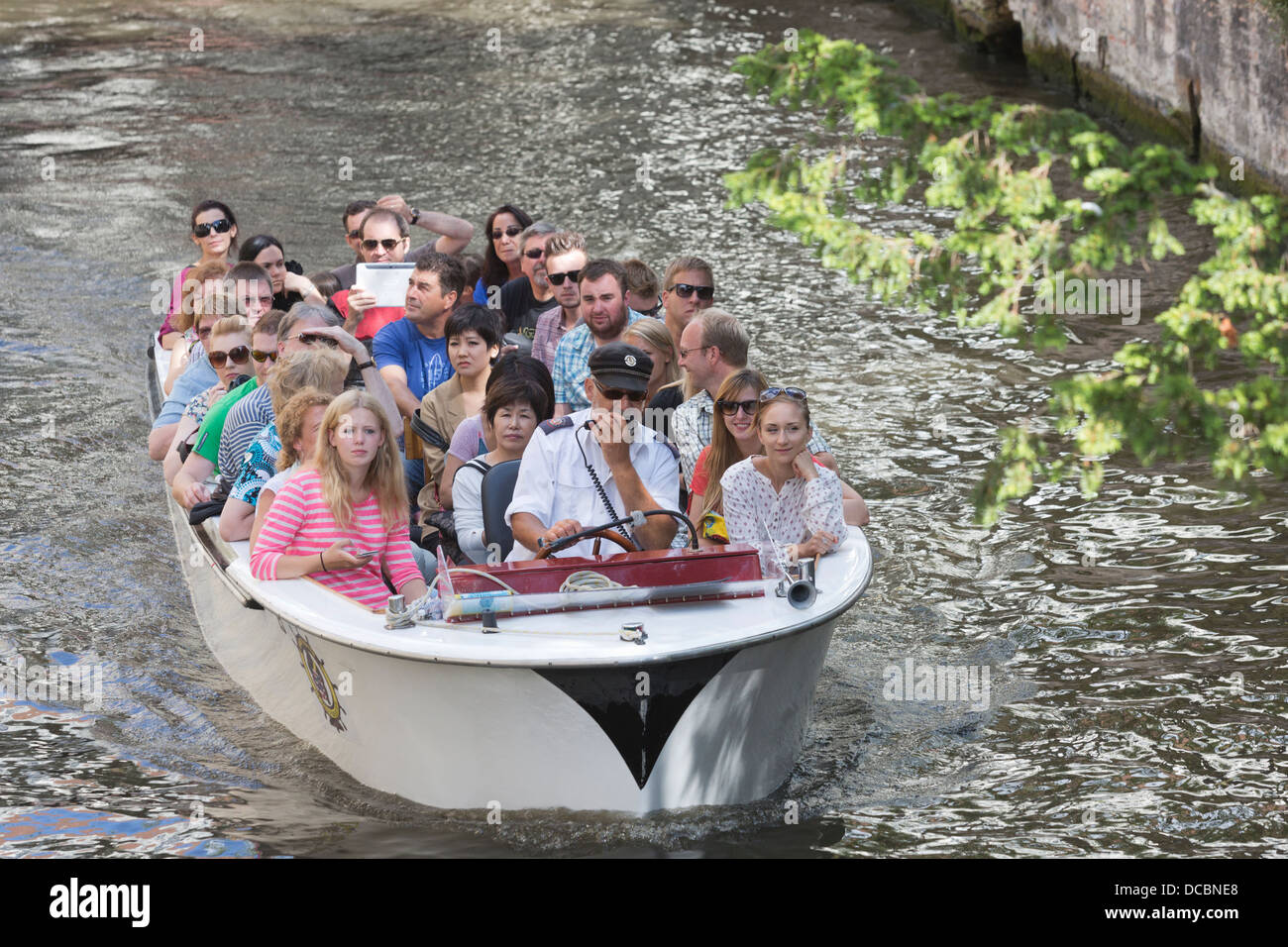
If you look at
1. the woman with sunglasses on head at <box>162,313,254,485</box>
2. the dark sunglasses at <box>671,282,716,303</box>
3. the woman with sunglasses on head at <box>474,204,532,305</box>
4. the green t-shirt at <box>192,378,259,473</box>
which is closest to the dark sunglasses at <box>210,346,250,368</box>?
the woman with sunglasses on head at <box>162,313,254,485</box>

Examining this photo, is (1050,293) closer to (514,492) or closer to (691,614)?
(691,614)

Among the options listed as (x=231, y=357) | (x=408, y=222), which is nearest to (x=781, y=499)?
(x=231, y=357)

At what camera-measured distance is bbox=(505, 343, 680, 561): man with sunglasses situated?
4707mm

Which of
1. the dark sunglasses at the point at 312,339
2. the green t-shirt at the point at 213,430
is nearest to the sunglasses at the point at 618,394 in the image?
the dark sunglasses at the point at 312,339

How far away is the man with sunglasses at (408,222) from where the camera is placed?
26.1 feet

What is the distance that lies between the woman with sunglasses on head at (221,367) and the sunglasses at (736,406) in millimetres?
2006

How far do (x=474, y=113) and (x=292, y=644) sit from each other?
38.1 feet

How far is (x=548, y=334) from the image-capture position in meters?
6.74

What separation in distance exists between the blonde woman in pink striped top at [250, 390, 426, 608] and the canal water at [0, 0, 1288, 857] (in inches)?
26.5

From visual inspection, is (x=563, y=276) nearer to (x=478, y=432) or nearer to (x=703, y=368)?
(x=478, y=432)

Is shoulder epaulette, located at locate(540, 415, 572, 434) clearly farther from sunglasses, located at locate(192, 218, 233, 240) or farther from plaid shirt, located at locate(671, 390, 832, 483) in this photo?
sunglasses, located at locate(192, 218, 233, 240)

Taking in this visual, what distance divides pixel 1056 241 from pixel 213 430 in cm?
345

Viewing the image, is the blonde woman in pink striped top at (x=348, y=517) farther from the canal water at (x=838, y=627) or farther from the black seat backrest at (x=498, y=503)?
the canal water at (x=838, y=627)

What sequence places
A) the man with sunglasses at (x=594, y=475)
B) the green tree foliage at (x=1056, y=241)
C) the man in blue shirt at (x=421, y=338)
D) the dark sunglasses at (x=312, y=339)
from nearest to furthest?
the green tree foliage at (x=1056, y=241)
the man with sunglasses at (x=594, y=475)
the dark sunglasses at (x=312, y=339)
the man in blue shirt at (x=421, y=338)
